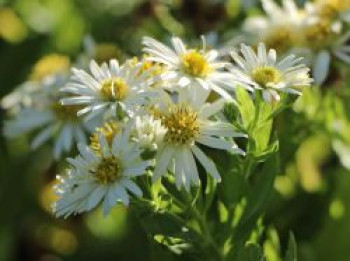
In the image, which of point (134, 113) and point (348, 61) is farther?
point (348, 61)

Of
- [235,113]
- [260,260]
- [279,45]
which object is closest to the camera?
[260,260]

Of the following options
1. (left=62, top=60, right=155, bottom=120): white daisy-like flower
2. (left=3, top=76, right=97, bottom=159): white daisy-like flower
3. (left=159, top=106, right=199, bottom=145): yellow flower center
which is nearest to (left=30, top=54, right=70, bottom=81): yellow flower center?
(left=3, top=76, right=97, bottom=159): white daisy-like flower

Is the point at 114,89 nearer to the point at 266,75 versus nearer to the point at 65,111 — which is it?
the point at 266,75

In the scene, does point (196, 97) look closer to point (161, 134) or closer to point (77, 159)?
point (161, 134)

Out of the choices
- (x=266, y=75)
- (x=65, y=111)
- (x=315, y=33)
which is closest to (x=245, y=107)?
(x=266, y=75)

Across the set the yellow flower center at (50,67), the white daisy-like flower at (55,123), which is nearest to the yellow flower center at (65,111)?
the white daisy-like flower at (55,123)

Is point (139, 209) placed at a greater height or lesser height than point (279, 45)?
greater

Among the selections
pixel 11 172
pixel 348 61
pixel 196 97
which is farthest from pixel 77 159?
pixel 11 172
